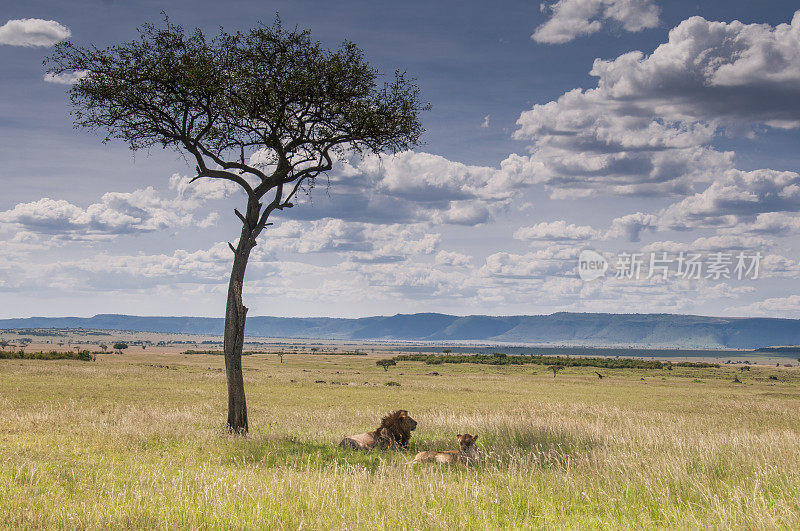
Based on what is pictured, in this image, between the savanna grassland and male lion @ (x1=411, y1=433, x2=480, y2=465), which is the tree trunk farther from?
male lion @ (x1=411, y1=433, x2=480, y2=465)

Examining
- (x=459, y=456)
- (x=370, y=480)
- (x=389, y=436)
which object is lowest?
(x=389, y=436)

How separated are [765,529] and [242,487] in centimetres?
809

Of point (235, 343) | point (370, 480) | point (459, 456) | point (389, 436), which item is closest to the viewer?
point (370, 480)

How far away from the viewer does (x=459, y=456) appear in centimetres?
1394

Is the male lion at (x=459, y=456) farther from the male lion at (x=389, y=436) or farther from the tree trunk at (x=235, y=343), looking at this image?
the tree trunk at (x=235, y=343)

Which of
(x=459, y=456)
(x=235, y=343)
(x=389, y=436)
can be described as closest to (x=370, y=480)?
(x=459, y=456)

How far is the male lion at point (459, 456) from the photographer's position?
13745 millimetres

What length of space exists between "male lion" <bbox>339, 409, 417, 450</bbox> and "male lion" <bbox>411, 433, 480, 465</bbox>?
2.52 m

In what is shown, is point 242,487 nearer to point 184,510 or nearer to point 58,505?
point 184,510

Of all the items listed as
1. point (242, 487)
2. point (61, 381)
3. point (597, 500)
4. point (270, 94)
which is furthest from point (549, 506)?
point (61, 381)

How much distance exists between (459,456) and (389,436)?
328cm

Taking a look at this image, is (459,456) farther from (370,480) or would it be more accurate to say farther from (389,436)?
(370,480)

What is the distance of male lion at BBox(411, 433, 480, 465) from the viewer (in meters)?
13.7

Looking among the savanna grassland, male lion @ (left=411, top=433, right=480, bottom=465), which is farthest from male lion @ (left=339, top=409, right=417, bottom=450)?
male lion @ (left=411, top=433, right=480, bottom=465)
